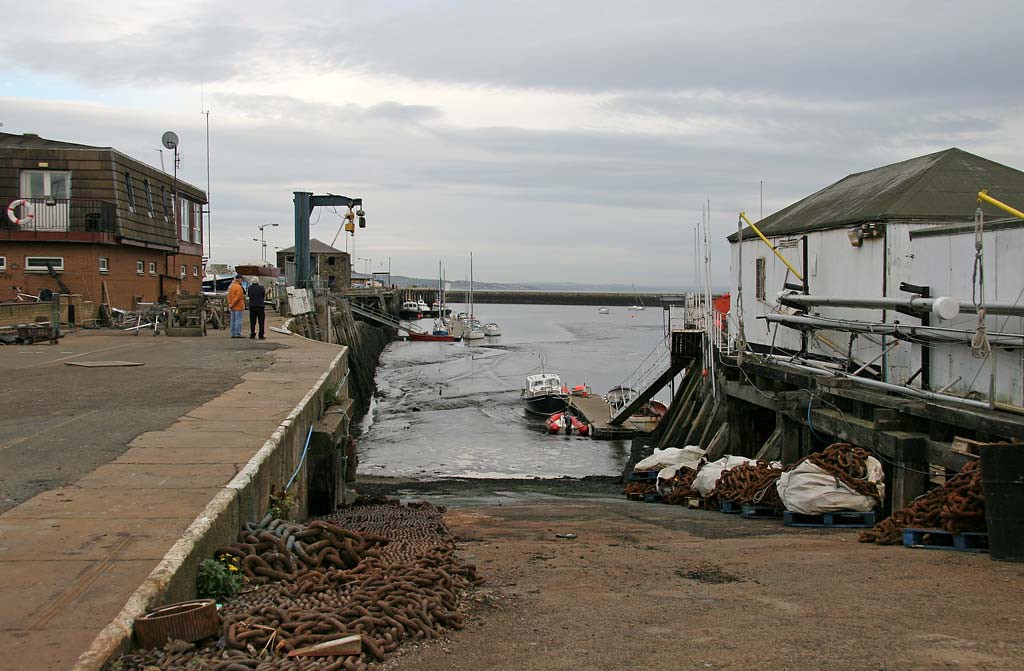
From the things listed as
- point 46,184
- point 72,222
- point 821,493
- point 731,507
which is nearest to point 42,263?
point 72,222

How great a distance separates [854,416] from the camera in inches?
578

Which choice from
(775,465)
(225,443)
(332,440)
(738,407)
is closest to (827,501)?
(775,465)

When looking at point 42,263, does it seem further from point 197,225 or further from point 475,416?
point 475,416

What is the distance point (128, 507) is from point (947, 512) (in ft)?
24.4

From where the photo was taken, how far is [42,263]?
27266mm

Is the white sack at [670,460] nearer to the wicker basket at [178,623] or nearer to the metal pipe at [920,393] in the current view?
the metal pipe at [920,393]

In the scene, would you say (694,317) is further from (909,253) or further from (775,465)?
(775,465)

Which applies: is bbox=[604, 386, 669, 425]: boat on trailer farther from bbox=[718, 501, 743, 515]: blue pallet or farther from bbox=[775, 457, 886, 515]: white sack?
bbox=[775, 457, 886, 515]: white sack

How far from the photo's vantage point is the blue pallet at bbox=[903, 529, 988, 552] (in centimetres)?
865

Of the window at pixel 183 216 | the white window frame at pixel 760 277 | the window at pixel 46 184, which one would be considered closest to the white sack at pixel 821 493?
the white window frame at pixel 760 277

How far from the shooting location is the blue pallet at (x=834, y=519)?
11.6 m

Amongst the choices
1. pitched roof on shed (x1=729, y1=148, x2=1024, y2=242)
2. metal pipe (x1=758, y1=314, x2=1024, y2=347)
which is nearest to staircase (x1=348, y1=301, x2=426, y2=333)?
pitched roof on shed (x1=729, y1=148, x2=1024, y2=242)

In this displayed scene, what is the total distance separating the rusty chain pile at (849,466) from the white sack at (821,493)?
7 cm

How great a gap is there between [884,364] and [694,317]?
610 inches
